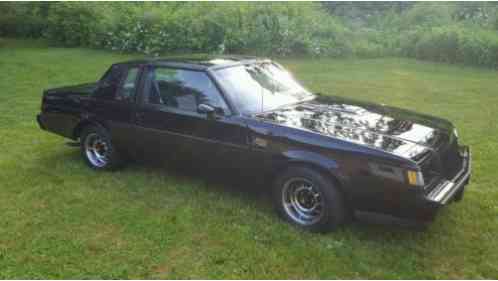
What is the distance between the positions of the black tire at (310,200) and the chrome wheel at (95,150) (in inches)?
99.9

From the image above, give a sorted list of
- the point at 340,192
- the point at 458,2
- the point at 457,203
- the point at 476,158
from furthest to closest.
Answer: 1. the point at 458,2
2. the point at 476,158
3. the point at 457,203
4. the point at 340,192

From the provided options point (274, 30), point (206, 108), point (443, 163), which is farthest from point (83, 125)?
point (274, 30)

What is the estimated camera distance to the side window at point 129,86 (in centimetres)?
516

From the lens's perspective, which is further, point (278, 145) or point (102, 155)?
point (102, 155)

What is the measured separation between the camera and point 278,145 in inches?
162

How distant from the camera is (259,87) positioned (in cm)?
478

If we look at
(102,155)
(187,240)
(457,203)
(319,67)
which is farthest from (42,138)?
(319,67)

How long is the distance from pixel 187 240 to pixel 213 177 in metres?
0.91

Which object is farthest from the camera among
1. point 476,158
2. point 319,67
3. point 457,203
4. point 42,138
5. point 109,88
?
point 319,67

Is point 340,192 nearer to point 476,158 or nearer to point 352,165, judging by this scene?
point 352,165

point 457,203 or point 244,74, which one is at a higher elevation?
point 244,74

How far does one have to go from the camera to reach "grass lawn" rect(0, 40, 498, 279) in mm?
3600

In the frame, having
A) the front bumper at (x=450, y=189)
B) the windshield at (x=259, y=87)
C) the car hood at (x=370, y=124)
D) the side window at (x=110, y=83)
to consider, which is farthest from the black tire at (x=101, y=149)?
the front bumper at (x=450, y=189)

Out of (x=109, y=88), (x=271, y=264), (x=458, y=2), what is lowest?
(x=271, y=264)
